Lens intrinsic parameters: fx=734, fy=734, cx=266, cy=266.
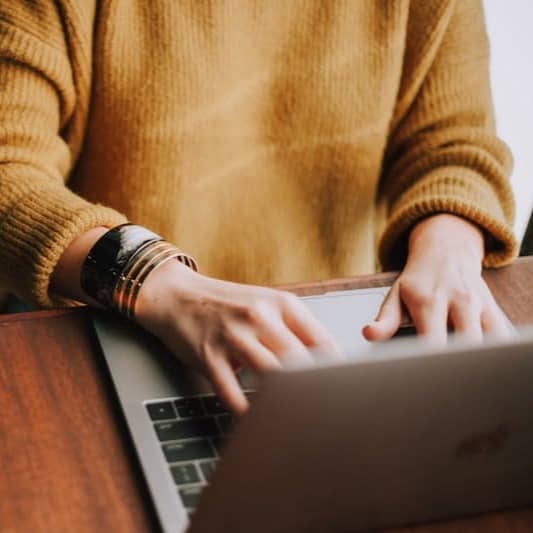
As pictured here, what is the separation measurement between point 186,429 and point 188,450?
20 mm

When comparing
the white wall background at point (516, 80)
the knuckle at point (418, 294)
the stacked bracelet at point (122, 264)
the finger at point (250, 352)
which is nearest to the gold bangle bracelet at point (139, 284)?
the stacked bracelet at point (122, 264)

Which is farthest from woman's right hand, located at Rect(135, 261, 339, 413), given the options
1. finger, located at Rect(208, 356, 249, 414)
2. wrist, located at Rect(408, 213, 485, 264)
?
wrist, located at Rect(408, 213, 485, 264)

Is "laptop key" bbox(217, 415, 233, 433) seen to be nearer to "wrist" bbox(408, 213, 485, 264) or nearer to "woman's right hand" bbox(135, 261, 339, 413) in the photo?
"woman's right hand" bbox(135, 261, 339, 413)

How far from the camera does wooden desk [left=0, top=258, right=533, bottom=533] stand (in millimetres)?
465

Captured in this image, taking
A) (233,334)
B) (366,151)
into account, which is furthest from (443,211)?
(233,334)

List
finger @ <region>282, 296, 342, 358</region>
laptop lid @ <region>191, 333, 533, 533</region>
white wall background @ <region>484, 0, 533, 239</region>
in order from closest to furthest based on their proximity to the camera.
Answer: laptop lid @ <region>191, 333, 533, 533</region> → finger @ <region>282, 296, 342, 358</region> → white wall background @ <region>484, 0, 533, 239</region>

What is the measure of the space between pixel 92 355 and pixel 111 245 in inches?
4.4

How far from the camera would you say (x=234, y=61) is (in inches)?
35.4

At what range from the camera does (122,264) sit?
646mm

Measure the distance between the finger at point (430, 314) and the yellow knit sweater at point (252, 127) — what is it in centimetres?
15

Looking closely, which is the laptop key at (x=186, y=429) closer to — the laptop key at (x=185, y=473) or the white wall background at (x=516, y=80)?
the laptop key at (x=185, y=473)

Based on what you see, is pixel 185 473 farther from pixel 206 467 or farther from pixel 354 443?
pixel 354 443

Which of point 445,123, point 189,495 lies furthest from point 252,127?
point 189,495

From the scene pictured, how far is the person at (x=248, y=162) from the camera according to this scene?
644 mm
